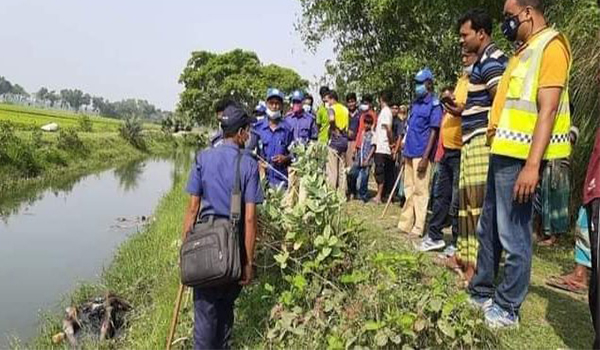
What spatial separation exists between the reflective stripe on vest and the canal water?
18.4ft

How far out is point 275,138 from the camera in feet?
19.5

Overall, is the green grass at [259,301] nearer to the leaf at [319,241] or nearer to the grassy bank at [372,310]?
the grassy bank at [372,310]

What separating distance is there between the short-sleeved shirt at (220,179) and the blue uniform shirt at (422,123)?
263 cm

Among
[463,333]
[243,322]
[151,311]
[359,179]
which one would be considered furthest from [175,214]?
[463,333]

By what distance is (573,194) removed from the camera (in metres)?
5.47

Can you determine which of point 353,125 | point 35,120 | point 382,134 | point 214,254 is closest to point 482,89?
point 214,254

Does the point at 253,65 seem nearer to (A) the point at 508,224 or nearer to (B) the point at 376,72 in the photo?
(B) the point at 376,72

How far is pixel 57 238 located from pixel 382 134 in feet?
24.4

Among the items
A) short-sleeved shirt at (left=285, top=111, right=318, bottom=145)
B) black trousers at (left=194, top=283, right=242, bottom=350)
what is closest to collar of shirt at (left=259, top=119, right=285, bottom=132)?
short-sleeved shirt at (left=285, top=111, right=318, bottom=145)

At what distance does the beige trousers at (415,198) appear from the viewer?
5438 mm

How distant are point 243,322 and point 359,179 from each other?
A: 5.22 m

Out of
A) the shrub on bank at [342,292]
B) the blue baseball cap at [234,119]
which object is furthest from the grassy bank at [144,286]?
the blue baseball cap at [234,119]

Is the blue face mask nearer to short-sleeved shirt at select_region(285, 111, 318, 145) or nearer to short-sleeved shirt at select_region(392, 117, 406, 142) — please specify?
short-sleeved shirt at select_region(285, 111, 318, 145)

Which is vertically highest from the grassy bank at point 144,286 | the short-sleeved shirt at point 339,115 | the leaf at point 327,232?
the short-sleeved shirt at point 339,115
